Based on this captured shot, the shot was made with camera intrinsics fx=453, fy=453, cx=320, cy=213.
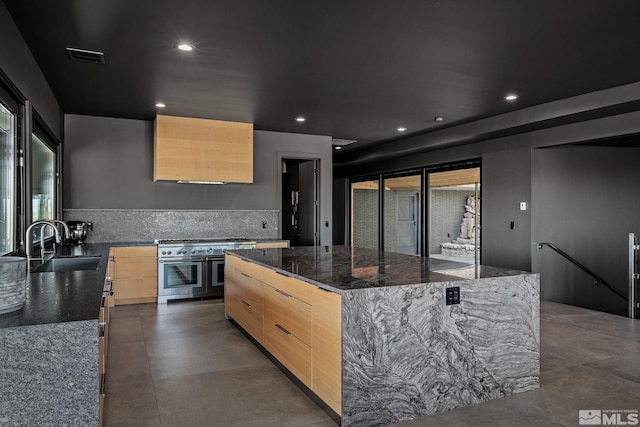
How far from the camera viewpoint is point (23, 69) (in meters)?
3.49

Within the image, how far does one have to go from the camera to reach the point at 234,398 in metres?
3.01

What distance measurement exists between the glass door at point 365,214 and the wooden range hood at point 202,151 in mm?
4172

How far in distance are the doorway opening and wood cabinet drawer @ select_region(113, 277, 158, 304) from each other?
268 centimetres

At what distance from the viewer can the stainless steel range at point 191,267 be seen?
607 cm

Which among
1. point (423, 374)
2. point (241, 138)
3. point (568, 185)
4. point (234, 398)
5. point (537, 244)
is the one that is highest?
point (241, 138)

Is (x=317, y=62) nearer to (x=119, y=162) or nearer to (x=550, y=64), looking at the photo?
(x=550, y=64)

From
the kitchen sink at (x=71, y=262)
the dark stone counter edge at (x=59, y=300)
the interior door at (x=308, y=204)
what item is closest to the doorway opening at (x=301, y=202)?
the interior door at (x=308, y=204)

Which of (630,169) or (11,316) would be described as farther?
(630,169)

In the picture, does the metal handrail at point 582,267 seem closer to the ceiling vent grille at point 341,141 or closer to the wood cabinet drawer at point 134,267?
the ceiling vent grille at point 341,141

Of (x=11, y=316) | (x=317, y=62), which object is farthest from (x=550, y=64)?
(x=11, y=316)

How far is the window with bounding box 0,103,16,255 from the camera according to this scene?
11.1 feet

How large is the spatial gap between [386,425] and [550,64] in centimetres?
338

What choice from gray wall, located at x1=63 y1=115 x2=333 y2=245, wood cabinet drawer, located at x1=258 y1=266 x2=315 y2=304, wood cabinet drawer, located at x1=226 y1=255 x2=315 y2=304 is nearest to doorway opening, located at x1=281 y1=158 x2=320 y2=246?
gray wall, located at x1=63 y1=115 x2=333 y2=245

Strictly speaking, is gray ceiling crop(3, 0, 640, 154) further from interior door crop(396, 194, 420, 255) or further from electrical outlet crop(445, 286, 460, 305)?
interior door crop(396, 194, 420, 255)
